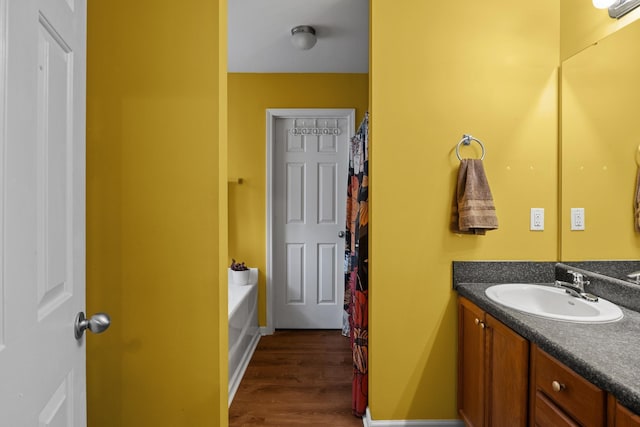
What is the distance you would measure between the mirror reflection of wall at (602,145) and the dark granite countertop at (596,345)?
36 cm

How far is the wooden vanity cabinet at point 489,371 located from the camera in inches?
50.3

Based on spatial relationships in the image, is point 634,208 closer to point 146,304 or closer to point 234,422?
point 146,304

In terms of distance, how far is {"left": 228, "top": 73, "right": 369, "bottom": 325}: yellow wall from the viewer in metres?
3.35

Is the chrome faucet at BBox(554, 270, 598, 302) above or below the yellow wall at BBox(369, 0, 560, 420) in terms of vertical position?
below

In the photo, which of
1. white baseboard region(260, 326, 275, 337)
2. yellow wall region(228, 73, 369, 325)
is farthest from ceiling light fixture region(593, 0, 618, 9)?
white baseboard region(260, 326, 275, 337)

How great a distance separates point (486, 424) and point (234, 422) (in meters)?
1.34

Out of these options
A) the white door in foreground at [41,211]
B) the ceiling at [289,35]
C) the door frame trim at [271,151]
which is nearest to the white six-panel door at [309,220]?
the door frame trim at [271,151]

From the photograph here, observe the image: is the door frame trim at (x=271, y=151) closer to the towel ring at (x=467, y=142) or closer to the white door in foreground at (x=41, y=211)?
the towel ring at (x=467, y=142)

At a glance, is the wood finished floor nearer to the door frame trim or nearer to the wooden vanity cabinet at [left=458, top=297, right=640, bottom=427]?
the door frame trim

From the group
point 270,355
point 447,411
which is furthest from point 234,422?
point 447,411

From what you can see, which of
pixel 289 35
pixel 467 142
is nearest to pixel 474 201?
pixel 467 142

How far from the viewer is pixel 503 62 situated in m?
1.85

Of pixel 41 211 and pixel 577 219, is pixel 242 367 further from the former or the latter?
pixel 577 219

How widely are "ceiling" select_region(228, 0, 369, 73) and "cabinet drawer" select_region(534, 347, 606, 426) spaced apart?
218 centimetres
